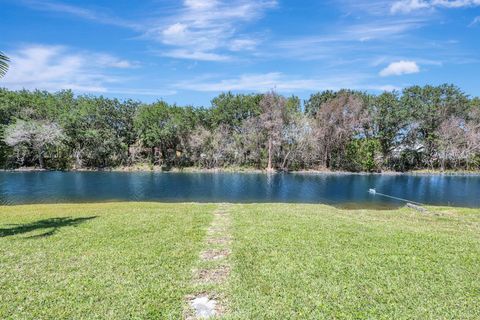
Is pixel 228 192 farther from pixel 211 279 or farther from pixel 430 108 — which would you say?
pixel 430 108

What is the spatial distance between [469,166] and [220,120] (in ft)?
184

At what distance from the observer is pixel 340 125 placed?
66.4 m

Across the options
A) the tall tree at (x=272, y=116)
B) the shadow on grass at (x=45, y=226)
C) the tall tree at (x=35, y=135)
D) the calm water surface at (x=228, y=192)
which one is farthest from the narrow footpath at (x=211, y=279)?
the tall tree at (x=35, y=135)

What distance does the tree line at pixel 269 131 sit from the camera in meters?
64.4

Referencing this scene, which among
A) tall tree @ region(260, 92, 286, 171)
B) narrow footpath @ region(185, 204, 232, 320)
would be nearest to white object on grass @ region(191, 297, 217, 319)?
narrow footpath @ region(185, 204, 232, 320)

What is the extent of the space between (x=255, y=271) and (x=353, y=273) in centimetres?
276

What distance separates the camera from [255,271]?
8891 millimetres

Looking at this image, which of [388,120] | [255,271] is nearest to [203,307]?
[255,271]

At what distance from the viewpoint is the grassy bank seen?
6.91 m

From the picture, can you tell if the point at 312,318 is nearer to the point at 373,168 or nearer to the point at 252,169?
the point at 252,169

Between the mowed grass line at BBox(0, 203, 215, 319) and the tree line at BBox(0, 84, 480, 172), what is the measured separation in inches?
2072

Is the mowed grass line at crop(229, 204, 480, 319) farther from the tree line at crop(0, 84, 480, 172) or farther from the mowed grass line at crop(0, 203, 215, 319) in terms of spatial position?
the tree line at crop(0, 84, 480, 172)

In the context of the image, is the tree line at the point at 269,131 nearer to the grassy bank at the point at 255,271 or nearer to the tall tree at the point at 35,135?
the tall tree at the point at 35,135

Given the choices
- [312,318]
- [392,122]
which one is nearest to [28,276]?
[312,318]
